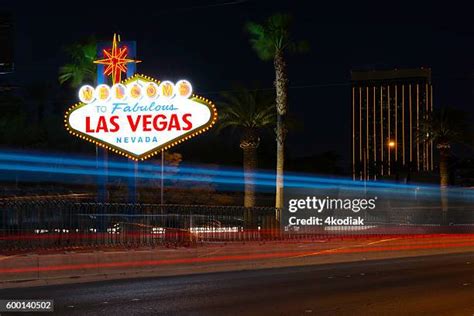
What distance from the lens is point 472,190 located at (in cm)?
5472

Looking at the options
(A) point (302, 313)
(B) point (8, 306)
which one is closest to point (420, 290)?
→ (A) point (302, 313)

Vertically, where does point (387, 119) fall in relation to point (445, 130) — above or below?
above

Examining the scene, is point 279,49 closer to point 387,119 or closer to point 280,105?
point 280,105

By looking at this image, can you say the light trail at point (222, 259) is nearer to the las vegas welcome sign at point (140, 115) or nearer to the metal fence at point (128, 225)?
the metal fence at point (128, 225)

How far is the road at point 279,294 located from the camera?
12422 millimetres

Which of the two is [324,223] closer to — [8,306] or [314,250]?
[314,250]

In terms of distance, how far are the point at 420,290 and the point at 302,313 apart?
429cm

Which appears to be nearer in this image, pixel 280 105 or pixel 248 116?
pixel 280 105

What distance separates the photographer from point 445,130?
63.3 meters

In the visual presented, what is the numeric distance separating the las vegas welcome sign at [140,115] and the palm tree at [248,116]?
1231 cm

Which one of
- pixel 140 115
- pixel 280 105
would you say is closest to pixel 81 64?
pixel 280 105

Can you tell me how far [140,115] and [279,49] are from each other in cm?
1174

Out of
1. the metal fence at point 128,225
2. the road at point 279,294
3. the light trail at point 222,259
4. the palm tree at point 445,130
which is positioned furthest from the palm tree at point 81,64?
the palm tree at point 445,130

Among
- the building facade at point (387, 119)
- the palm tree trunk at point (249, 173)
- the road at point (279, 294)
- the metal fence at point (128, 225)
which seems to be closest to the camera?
the road at point (279, 294)
